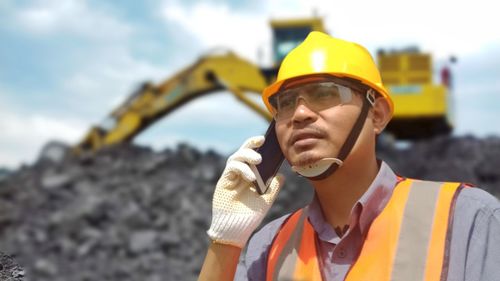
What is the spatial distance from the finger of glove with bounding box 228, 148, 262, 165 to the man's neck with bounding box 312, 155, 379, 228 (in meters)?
0.21

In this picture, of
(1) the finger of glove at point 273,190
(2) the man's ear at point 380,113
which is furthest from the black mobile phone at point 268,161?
(2) the man's ear at point 380,113

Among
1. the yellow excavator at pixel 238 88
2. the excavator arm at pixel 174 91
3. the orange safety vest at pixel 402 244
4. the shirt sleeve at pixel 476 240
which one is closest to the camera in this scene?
the shirt sleeve at pixel 476 240

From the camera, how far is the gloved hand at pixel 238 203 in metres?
2.60

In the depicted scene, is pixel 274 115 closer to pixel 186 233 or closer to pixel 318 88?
pixel 318 88

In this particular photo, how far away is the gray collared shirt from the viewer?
2289 millimetres

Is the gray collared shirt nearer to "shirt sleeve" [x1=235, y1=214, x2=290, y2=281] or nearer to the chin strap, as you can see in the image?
"shirt sleeve" [x1=235, y1=214, x2=290, y2=281]

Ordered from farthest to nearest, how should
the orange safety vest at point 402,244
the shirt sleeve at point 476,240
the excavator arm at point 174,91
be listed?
the excavator arm at point 174,91 → the orange safety vest at point 402,244 → the shirt sleeve at point 476,240

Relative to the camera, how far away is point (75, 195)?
17.6 m

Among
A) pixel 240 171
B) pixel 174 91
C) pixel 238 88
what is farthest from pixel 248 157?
pixel 174 91

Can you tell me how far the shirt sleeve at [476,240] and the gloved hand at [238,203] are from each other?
0.65m

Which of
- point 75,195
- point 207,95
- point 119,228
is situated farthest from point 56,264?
point 207,95

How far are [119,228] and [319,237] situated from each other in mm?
12714

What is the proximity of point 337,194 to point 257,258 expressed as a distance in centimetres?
37

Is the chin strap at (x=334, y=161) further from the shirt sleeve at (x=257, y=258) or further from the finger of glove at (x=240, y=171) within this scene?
the shirt sleeve at (x=257, y=258)
